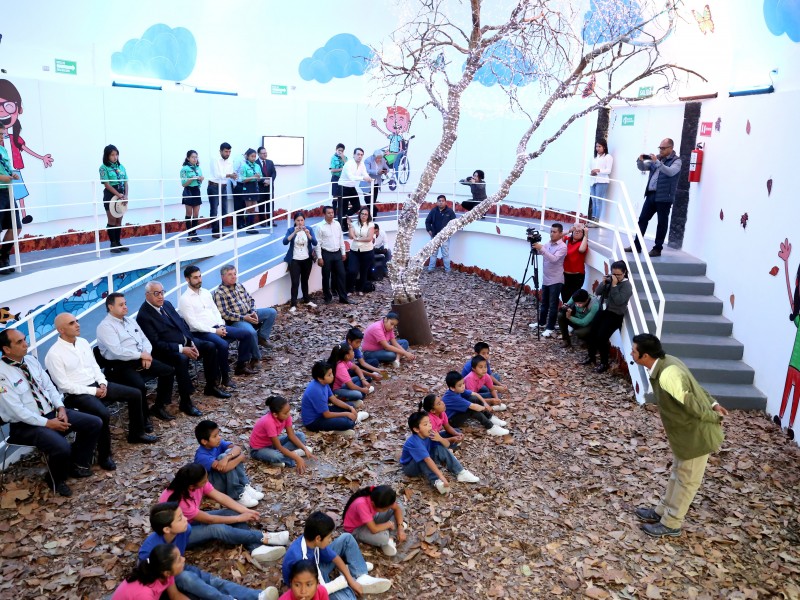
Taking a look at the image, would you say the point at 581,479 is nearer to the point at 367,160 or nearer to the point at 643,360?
the point at 643,360

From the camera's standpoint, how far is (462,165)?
18.1m

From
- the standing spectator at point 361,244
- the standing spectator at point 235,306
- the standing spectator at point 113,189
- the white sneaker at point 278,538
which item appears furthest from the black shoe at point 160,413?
the standing spectator at point 361,244

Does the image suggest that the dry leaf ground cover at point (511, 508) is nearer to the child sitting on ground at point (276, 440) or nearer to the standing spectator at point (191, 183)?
the child sitting on ground at point (276, 440)

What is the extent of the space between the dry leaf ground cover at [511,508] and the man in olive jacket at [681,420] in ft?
1.26

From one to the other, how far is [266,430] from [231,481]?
81cm

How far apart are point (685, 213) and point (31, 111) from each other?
1085 cm

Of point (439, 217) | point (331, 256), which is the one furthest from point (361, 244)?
point (439, 217)

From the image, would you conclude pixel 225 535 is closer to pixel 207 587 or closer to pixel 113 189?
pixel 207 587

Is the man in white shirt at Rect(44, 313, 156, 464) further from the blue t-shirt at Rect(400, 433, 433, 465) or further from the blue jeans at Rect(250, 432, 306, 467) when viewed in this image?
the blue t-shirt at Rect(400, 433, 433, 465)

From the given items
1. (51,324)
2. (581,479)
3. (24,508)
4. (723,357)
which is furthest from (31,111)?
(723,357)

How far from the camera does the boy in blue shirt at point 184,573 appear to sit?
4.38 meters

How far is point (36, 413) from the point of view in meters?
5.67

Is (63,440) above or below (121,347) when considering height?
below

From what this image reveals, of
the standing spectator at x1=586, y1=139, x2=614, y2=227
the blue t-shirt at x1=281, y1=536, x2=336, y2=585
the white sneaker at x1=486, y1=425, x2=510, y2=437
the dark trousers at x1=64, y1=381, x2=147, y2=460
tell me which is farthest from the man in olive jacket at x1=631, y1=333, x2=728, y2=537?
the standing spectator at x1=586, y1=139, x2=614, y2=227
